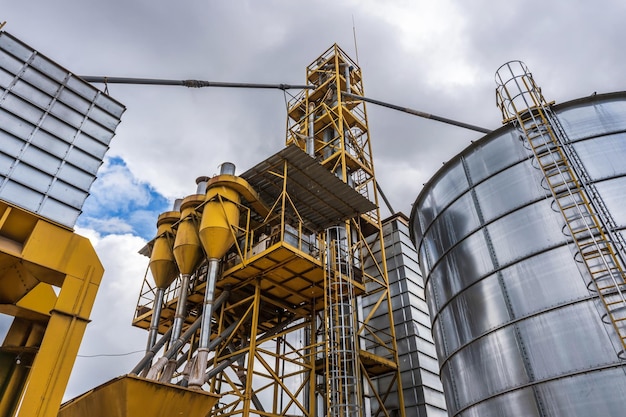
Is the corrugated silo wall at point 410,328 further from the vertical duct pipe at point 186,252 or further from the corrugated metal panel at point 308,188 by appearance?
the vertical duct pipe at point 186,252

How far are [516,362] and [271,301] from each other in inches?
354

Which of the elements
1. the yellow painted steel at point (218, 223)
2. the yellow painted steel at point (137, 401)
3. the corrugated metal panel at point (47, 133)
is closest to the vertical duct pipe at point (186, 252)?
the yellow painted steel at point (218, 223)

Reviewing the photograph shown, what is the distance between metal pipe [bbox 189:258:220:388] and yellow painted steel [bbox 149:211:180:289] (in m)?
2.86

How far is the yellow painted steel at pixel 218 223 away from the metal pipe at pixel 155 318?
3.61 metres

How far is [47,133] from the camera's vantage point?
9430mm

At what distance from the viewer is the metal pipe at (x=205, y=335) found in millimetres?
12273

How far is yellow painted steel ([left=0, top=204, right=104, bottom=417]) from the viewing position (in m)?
7.76

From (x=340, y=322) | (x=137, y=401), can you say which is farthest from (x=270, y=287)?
(x=137, y=401)

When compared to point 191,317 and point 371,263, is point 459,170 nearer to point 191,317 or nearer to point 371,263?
point 371,263

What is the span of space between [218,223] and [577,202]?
10125 millimetres

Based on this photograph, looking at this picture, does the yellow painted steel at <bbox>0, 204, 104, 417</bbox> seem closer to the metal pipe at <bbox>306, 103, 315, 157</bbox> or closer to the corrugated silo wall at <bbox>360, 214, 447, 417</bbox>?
the corrugated silo wall at <bbox>360, 214, 447, 417</bbox>

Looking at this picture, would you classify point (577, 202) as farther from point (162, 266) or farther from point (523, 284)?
point (162, 266)

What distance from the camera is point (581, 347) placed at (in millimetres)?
8367

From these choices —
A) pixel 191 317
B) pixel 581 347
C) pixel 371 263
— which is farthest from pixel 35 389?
pixel 371 263
